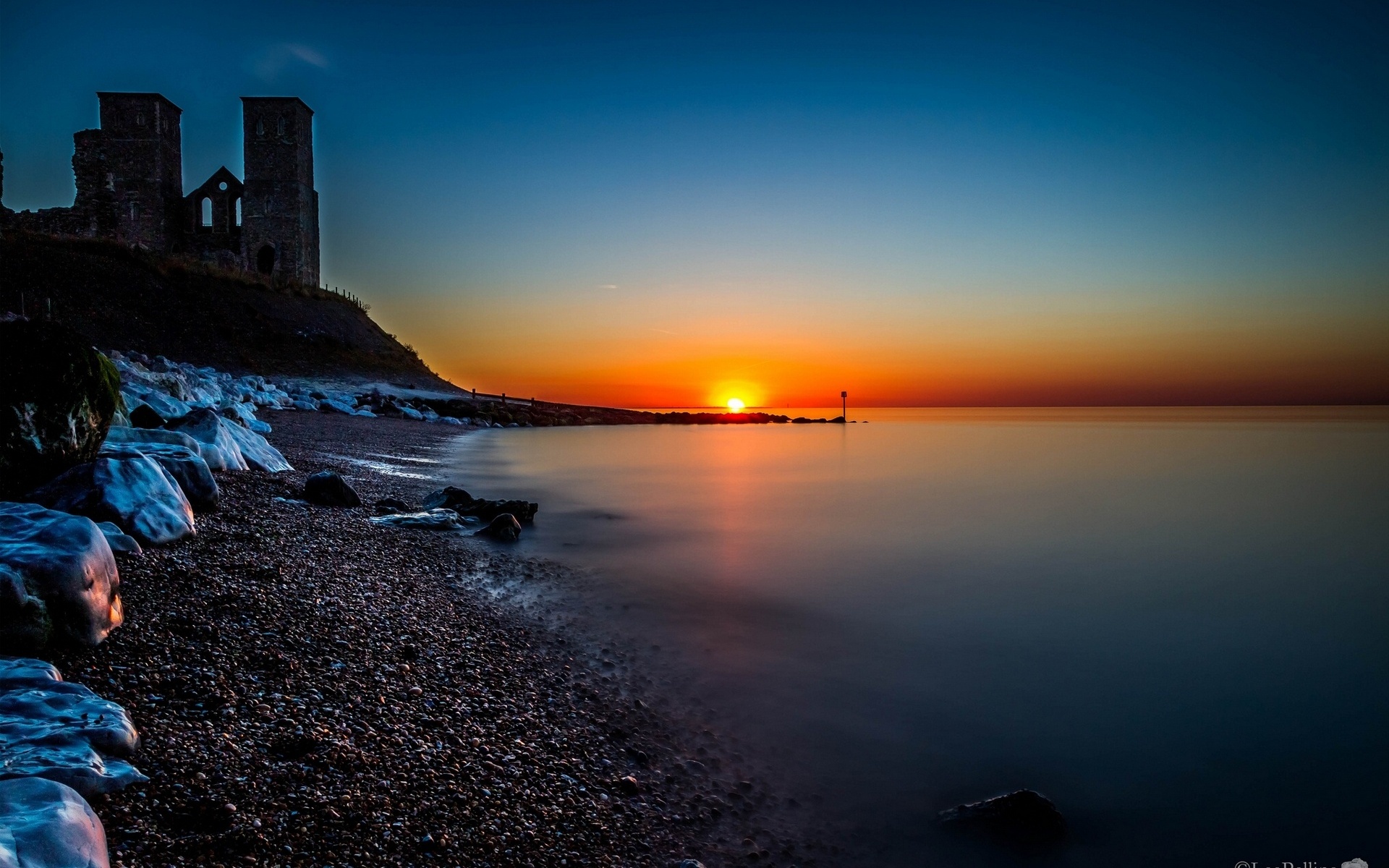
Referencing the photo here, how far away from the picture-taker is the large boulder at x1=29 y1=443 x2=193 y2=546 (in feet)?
15.1

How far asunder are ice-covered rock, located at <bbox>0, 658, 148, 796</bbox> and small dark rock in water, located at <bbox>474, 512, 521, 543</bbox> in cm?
616

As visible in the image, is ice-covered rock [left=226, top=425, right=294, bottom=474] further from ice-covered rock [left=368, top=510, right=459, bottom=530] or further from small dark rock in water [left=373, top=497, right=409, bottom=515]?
ice-covered rock [left=368, top=510, right=459, bottom=530]

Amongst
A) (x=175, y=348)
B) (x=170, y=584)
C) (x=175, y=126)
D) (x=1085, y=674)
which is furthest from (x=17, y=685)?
(x=175, y=126)

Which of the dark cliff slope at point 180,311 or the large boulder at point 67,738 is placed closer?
the large boulder at point 67,738

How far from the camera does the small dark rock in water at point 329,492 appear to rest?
27.7ft

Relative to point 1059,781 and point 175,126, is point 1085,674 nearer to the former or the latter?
point 1059,781

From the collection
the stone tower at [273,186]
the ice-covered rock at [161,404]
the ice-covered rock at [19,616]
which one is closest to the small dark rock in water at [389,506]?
the ice-covered rock at [161,404]

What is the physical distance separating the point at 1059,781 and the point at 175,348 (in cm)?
4406

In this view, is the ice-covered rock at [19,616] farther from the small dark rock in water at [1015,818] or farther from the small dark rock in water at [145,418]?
the small dark rock in water at [145,418]

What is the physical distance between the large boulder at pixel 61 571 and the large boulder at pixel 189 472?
111 inches

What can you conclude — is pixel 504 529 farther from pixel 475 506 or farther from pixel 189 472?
pixel 189 472

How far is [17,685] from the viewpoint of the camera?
8.52ft

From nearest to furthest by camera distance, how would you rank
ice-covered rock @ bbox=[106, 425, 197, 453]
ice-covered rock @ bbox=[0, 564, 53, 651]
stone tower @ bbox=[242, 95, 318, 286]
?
ice-covered rock @ bbox=[0, 564, 53, 651]
ice-covered rock @ bbox=[106, 425, 197, 453]
stone tower @ bbox=[242, 95, 318, 286]

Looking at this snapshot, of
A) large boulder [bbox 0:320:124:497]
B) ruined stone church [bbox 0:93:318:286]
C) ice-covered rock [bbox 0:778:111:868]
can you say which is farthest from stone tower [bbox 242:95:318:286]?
ice-covered rock [bbox 0:778:111:868]
